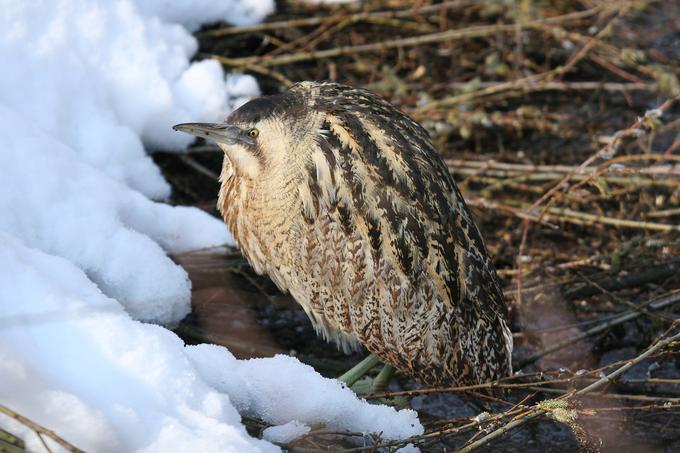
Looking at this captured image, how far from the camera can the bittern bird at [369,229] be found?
2.99 m

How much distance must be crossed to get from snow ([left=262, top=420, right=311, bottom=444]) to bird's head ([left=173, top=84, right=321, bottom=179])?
3.00 feet

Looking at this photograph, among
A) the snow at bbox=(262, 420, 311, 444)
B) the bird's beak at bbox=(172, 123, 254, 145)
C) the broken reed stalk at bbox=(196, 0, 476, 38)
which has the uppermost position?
the broken reed stalk at bbox=(196, 0, 476, 38)

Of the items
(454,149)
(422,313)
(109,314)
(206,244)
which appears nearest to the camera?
(109,314)

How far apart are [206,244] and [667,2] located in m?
3.97

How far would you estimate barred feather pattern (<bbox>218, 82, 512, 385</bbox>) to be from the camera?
299 cm

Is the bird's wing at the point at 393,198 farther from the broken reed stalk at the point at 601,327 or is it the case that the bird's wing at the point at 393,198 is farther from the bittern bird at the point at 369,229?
the broken reed stalk at the point at 601,327

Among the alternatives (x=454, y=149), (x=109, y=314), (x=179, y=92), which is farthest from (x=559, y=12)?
(x=109, y=314)

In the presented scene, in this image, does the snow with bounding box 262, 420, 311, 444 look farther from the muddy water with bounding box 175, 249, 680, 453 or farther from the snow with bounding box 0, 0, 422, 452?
the muddy water with bounding box 175, 249, 680, 453

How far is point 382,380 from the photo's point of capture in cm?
343

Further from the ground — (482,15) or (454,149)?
(482,15)

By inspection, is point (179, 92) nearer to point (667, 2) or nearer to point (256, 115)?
point (256, 115)

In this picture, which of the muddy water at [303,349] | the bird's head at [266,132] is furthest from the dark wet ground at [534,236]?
the bird's head at [266,132]

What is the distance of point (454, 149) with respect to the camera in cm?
477

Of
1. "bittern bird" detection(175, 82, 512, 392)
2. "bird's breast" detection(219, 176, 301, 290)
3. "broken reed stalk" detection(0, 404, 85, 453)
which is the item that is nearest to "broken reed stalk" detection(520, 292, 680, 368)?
"bittern bird" detection(175, 82, 512, 392)
